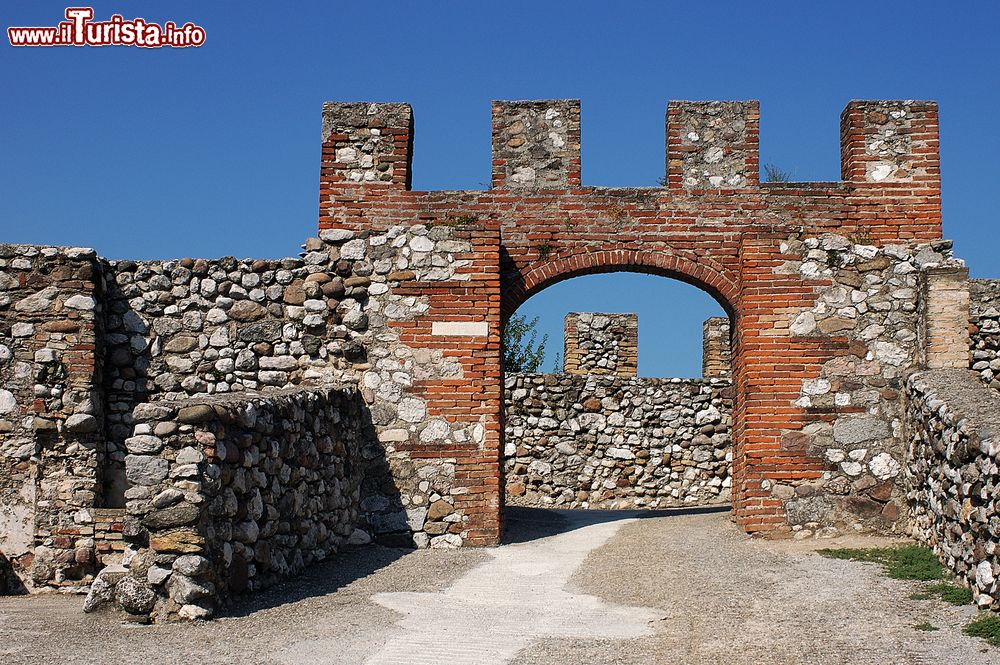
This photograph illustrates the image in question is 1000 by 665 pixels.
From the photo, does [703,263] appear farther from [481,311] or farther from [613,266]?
[481,311]

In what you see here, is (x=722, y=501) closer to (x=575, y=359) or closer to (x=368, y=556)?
(x=575, y=359)

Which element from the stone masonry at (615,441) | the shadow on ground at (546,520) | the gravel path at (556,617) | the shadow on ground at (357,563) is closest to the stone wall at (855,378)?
the gravel path at (556,617)

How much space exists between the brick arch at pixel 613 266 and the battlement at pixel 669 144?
2.48ft

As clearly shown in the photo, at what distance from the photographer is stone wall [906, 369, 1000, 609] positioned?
23.8 feet

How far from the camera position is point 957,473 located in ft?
27.0

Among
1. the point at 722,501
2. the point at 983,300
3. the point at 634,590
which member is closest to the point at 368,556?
the point at 634,590

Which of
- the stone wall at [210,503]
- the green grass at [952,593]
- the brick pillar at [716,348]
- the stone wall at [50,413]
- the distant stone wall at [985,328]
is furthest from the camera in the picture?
the brick pillar at [716,348]

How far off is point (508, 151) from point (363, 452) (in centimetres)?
342

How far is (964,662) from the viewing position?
5.82 meters

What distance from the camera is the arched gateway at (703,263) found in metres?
10.2

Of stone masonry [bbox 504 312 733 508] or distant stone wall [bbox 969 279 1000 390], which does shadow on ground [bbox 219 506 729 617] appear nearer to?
stone masonry [bbox 504 312 733 508]

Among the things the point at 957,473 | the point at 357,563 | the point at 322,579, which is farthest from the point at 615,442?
the point at 322,579

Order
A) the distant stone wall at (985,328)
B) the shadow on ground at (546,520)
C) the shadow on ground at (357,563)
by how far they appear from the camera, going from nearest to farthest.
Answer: the shadow on ground at (357,563) → the shadow on ground at (546,520) → the distant stone wall at (985,328)

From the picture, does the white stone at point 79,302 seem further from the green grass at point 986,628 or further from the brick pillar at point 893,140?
the green grass at point 986,628
